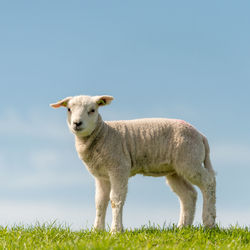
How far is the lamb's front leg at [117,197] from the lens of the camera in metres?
7.82

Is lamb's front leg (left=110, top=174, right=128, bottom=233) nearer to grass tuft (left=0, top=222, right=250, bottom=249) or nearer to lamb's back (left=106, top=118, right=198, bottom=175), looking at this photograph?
grass tuft (left=0, top=222, right=250, bottom=249)

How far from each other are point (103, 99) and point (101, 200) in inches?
79.3

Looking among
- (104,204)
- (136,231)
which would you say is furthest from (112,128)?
(136,231)

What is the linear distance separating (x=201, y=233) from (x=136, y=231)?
1204 mm

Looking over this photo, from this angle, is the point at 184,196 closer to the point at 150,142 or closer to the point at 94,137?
the point at 150,142

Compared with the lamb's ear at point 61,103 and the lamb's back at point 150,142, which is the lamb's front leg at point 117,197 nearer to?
the lamb's back at point 150,142

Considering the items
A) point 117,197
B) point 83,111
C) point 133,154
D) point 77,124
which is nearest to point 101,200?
point 117,197

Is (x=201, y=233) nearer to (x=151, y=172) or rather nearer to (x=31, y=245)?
(x=151, y=172)

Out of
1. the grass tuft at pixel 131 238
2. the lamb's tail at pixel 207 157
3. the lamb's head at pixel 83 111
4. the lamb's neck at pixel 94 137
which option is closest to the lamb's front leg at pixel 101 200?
the grass tuft at pixel 131 238

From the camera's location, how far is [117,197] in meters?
7.83

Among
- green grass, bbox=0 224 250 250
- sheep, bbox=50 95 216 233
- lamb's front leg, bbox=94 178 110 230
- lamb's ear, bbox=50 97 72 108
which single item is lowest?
green grass, bbox=0 224 250 250

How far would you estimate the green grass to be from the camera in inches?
257

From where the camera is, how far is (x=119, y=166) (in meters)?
7.89

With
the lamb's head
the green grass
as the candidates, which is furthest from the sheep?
the green grass
